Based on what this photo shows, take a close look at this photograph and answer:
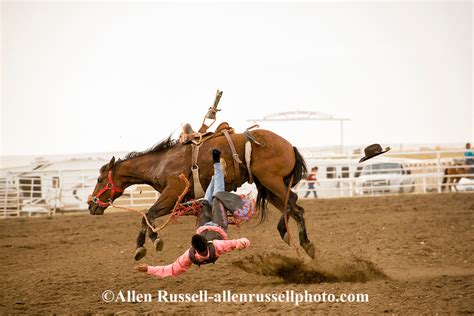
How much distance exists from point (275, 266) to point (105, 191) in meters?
2.26

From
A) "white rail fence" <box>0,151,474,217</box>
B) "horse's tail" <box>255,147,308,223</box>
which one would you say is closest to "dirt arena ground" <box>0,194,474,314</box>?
"horse's tail" <box>255,147,308,223</box>

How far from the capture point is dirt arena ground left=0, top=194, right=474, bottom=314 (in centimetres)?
511

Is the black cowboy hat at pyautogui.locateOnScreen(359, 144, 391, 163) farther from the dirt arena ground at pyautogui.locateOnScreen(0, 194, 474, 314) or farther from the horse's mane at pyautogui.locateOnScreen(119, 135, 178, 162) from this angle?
the horse's mane at pyautogui.locateOnScreen(119, 135, 178, 162)

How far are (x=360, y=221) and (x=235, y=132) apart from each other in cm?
420

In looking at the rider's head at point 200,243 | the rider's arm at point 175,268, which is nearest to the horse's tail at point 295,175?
the rider's arm at point 175,268

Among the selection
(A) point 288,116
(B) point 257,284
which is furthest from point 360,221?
(A) point 288,116

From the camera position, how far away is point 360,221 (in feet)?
33.7

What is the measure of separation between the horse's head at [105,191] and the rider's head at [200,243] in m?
2.77

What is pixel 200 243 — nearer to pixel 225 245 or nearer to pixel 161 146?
pixel 225 245

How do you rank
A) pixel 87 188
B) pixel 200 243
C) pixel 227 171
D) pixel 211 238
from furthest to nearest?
1. pixel 87 188
2. pixel 227 171
3. pixel 211 238
4. pixel 200 243

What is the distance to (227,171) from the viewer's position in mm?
6688

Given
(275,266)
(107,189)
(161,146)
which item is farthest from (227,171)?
(107,189)

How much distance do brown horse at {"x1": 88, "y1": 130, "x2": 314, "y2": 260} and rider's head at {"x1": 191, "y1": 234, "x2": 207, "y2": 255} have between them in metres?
1.85

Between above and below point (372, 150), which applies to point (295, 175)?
below
